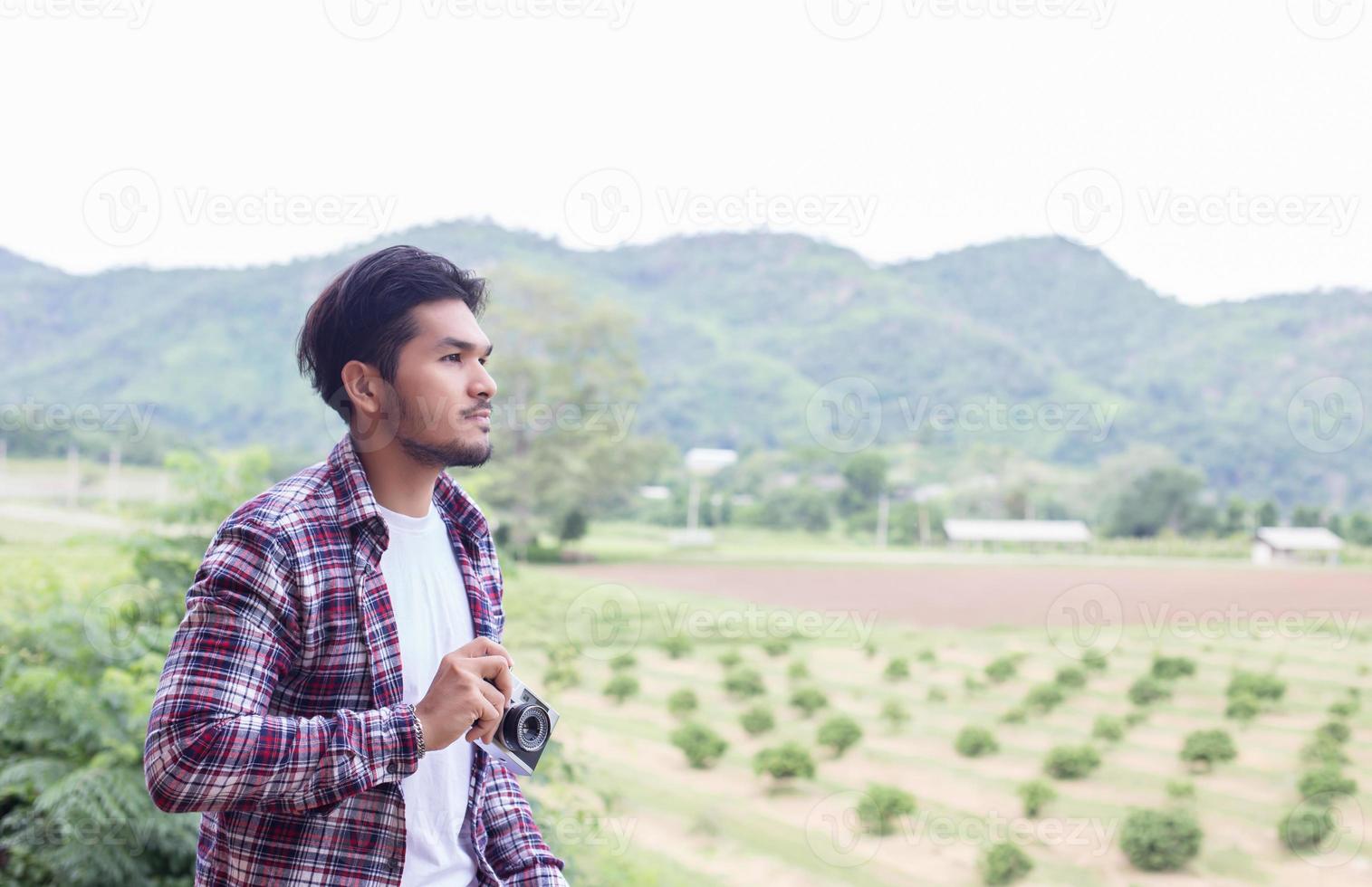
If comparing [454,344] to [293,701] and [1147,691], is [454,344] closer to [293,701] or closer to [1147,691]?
[293,701]

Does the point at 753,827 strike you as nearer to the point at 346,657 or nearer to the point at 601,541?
the point at 346,657

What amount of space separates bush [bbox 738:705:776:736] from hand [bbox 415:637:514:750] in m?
6.13

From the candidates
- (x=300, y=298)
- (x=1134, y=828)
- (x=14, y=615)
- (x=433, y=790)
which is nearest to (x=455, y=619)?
(x=433, y=790)

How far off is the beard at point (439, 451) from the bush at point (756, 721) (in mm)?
6097

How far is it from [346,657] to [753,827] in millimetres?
4864

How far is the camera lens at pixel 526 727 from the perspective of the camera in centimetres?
79

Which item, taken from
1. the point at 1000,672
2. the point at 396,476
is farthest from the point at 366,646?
the point at 1000,672

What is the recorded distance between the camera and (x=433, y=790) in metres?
0.80

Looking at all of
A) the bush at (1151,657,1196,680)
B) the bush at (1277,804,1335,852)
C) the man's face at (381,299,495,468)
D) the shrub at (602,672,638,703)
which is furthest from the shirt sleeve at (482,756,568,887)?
the bush at (1151,657,1196,680)

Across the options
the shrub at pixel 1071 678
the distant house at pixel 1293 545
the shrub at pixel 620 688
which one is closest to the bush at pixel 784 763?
the shrub at pixel 620 688

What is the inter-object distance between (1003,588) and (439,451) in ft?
33.5

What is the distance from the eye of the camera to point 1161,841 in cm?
442

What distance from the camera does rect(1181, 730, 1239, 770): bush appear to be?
5.72 metres

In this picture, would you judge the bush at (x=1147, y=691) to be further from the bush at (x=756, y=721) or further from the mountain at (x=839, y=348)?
the bush at (x=756, y=721)
